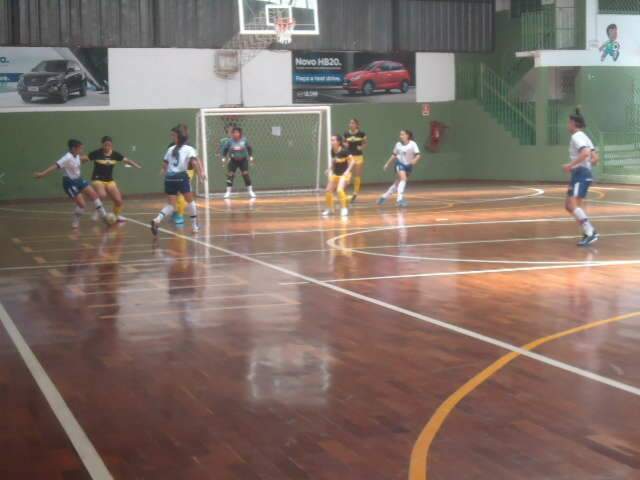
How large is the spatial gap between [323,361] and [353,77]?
91.7 feet

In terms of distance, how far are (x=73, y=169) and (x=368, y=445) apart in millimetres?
15409

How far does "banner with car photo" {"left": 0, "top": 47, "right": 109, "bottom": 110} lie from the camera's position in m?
30.5

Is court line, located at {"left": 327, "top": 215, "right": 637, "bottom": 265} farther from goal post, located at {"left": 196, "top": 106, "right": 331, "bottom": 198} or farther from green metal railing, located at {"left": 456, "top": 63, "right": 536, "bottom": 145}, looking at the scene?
green metal railing, located at {"left": 456, "top": 63, "right": 536, "bottom": 145}

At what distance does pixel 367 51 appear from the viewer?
112 feet

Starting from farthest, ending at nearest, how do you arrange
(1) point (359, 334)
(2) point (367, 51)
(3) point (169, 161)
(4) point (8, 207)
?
(2) point (367, 51), (4) point (8, 207), (3) point (169, 161), (1) point (359, 334)

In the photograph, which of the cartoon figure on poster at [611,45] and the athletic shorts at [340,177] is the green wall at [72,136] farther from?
the cartoon figure on poster at [611,45]

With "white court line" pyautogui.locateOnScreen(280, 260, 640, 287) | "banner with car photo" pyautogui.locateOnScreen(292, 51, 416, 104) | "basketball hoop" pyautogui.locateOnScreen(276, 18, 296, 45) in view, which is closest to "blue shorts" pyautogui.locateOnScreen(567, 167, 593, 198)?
"white court line" pyautogui.locateOnScreen(280, 260, 640, 287)

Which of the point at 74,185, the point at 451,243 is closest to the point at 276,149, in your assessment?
the point at 74,185

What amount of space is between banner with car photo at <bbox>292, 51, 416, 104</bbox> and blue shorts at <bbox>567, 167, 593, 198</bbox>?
19.7 metres

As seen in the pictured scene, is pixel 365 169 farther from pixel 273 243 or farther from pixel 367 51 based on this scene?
pixel 273 243

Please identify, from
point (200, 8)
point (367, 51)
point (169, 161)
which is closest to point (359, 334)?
point (169, 161)

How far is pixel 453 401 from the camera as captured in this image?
7.10 meters

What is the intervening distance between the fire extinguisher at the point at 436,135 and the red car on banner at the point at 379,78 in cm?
167

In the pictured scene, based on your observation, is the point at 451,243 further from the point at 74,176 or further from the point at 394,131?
the point at 394,131
